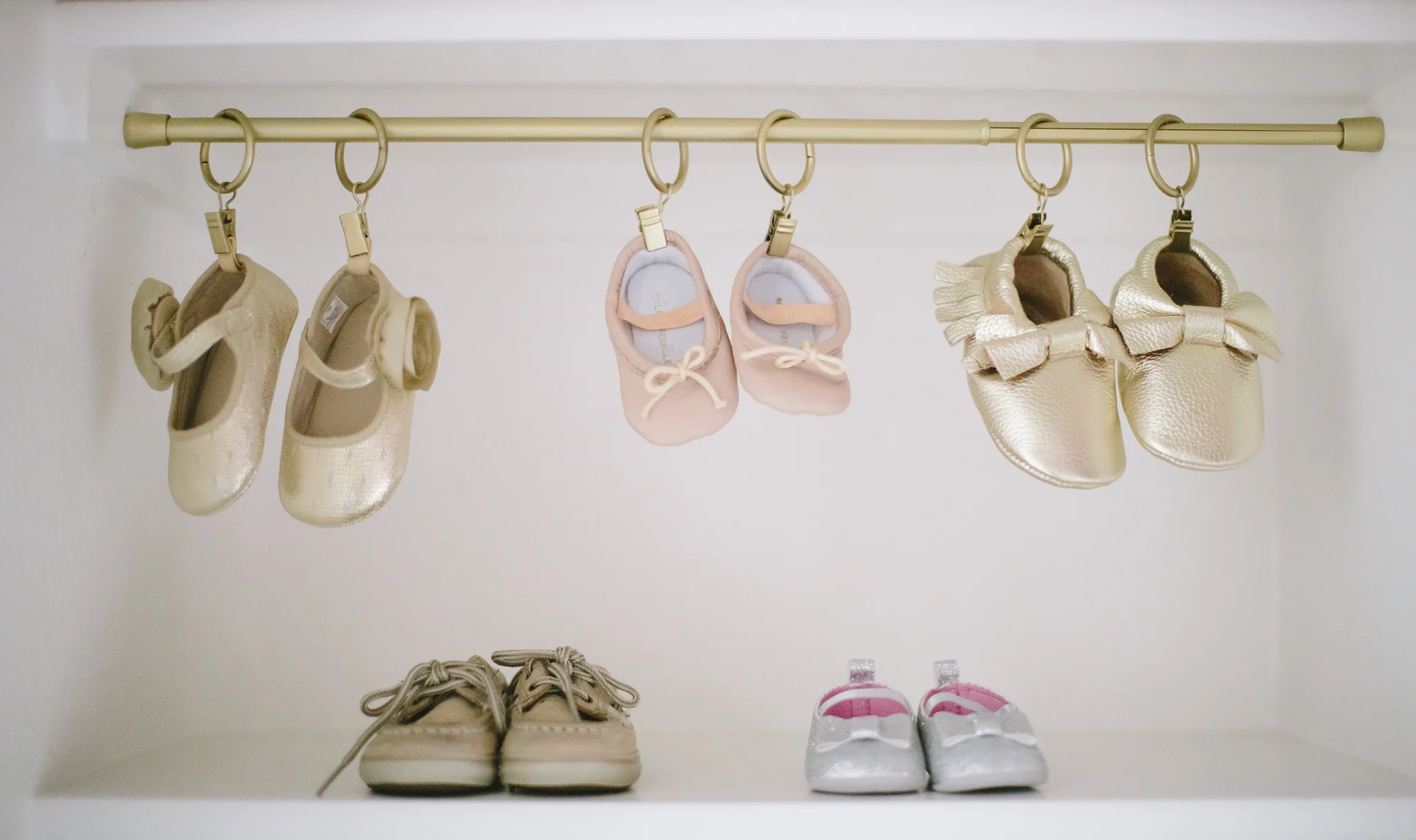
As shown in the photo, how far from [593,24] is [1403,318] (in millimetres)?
956

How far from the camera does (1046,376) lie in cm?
100

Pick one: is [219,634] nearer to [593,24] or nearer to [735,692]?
[735,692]

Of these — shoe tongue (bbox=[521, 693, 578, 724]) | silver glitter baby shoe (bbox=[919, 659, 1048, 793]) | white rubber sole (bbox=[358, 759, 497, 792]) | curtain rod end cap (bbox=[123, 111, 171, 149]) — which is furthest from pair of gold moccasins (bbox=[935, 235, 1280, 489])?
curtain rod end cap (bbox=[123, 111, 171, 149])

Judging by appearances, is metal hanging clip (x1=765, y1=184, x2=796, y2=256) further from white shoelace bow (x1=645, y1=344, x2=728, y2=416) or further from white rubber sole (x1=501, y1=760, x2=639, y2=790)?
white rubber sole (x1=501, y1=760, x2=639, y2=790)

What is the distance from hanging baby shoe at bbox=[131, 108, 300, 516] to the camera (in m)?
0.97

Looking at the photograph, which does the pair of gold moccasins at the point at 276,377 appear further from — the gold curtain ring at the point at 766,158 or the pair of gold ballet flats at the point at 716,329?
the gold curtain ring at the point at 766,158

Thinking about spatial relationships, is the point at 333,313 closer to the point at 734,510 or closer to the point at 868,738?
the point at 734,510

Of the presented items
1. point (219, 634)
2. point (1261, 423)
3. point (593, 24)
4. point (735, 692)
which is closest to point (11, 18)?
point (593, 24)

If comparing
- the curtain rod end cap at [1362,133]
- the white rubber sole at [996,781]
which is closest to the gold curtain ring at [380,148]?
the white rubber sole at [996,781]

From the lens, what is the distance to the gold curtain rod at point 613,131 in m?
1.03

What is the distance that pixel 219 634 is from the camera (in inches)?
54.7

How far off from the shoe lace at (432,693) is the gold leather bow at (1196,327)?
774mm

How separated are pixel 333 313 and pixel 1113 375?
0.87 m

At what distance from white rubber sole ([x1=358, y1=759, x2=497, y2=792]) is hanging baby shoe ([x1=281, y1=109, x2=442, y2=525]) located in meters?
0.24
